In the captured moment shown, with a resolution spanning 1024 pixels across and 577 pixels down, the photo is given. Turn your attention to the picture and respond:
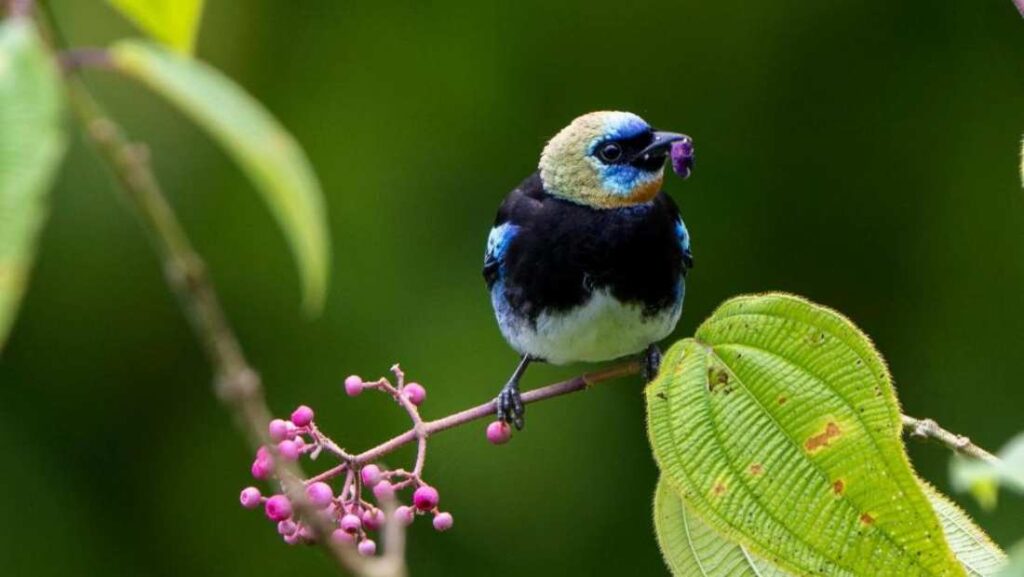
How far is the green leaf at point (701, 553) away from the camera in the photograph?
1.67 m

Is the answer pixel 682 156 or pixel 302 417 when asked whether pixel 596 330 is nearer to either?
pixel 682 156

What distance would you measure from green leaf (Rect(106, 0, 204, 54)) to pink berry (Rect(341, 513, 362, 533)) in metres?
0.84

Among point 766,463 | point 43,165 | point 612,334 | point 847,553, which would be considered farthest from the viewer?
point 612,334

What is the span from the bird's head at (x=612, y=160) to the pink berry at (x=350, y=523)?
3.60 ft

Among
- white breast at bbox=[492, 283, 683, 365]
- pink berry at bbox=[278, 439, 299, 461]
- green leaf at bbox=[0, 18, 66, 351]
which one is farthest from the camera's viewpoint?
white breast at bbox=[492, 283, 683, 365]

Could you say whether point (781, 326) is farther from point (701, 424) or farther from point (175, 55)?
point (175, 55)

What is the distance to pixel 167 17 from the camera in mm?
953

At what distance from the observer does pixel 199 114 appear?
0.75 metres

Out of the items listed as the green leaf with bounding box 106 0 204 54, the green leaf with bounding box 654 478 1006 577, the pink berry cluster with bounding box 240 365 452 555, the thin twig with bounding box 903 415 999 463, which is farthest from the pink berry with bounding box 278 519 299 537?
the green leaf with bounding box 106 0 204 54

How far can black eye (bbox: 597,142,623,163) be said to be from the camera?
2.67 meters

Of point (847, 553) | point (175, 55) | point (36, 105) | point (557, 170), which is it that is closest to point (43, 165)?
point (36, 105)

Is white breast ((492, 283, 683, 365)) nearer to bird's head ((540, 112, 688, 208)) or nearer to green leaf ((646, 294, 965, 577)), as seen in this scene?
bird's head ((540, 112, 688, 208))

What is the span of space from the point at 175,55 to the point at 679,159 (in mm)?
1826

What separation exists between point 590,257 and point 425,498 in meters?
0.83
